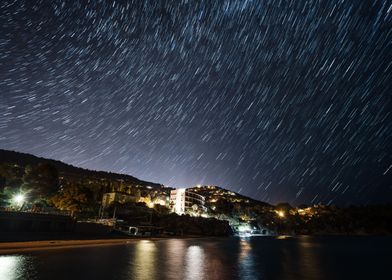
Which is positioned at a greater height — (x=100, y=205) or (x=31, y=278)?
(x=100, y=205)

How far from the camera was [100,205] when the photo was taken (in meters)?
94.6

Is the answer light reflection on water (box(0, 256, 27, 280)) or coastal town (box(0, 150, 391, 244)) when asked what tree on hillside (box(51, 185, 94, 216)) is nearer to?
coastal town (box(0, 150, 391, 244))

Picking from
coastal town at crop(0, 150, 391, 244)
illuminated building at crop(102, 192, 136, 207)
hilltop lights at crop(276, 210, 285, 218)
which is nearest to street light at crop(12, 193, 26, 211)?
coastal town at crop(0, 150, 391, 244)

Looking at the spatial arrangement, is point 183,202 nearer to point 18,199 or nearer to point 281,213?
point 18,199

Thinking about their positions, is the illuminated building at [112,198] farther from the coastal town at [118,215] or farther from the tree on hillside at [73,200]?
the tree on hillside at [73,200]

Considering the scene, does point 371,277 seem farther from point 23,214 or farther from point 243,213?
point 243,213

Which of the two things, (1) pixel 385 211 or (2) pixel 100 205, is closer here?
(2) pixel 100 205

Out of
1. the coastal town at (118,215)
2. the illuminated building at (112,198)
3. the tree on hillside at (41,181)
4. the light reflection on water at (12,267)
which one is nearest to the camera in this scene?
the light reflection on water at (12,267)

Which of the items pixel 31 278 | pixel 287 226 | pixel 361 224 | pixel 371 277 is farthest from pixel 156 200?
pixel 361 224

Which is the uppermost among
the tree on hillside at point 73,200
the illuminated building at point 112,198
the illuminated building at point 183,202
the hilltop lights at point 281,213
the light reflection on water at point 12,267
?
the hilltop lights at point 281,213

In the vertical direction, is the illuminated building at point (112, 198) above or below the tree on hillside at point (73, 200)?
above

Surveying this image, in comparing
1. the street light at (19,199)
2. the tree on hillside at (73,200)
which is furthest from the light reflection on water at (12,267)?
the tree on hillside at (73,200)

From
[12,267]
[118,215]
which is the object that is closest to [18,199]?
[118,215]

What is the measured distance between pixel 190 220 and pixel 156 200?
3781 cm
